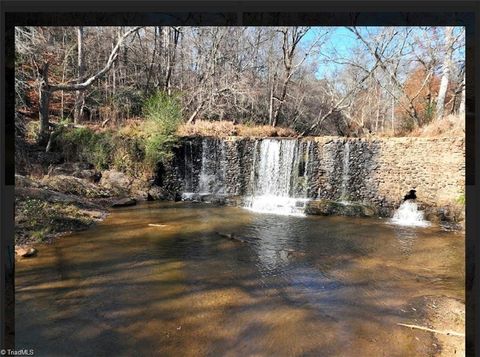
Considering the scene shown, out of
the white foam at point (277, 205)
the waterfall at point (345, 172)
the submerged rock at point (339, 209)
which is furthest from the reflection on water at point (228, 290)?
the waterfall at point (345, 172)

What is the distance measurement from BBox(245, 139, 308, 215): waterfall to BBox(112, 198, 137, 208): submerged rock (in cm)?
189

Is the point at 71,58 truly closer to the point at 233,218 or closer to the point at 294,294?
the point at 233,218

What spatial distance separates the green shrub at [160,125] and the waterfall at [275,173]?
65.1 inches

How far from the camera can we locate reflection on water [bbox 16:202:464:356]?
173 centimetres

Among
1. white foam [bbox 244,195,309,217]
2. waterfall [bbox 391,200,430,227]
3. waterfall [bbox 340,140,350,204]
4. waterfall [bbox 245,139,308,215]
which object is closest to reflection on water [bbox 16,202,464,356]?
waterfall [bbox 391,200,430,227]

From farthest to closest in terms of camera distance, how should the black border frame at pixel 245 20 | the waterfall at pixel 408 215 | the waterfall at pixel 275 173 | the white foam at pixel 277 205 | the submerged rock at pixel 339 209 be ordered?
1. the waterfall at pixel 275 173
2. the white foam at pixel 277 205
3. the submerged rock at pixel 339 209
4. the waterfall at pixel 408 215
5. the black border frame at pixel 245 20

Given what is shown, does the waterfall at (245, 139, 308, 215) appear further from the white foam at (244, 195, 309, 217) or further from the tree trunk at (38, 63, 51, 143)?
the tree trunk at (38, 63, 51, 143)

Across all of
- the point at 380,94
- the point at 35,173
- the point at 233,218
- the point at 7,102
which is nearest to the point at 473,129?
the point at 7,102

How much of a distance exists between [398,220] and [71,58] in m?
5.46

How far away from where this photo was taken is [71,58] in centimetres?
507

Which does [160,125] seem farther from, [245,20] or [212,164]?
[245,20]

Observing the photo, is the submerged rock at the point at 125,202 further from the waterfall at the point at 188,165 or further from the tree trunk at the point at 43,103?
the tree trunk at the point at 43,103

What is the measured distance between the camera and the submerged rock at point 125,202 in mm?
5035

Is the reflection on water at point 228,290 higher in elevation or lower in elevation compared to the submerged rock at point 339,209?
lower
